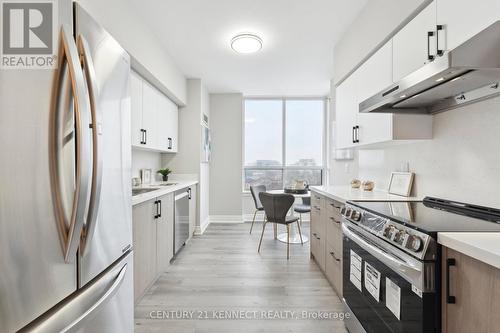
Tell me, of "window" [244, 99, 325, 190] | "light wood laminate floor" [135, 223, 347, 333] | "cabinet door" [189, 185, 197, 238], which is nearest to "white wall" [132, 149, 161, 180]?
"cabinet door" [189, 185, 197, 238]

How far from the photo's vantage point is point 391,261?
47.4 inches

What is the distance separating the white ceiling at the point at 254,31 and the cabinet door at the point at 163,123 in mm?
636

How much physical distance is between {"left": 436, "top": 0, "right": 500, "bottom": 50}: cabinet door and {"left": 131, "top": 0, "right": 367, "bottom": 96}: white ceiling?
109 centimetres

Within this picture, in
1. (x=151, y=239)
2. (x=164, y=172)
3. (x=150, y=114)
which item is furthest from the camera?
(x=164, y=172)

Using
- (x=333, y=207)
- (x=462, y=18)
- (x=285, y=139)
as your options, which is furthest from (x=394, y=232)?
(x=285, y=139)

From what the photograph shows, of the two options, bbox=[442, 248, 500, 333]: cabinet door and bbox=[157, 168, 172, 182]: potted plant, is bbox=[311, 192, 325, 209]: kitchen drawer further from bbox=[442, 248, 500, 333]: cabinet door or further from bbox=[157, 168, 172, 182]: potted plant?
bbox=[157, 168, 172, 182]: potted plant

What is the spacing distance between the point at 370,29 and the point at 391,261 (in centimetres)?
204

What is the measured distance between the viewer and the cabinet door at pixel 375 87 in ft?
6.41

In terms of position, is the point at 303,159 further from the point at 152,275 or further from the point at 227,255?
the point at 152,275

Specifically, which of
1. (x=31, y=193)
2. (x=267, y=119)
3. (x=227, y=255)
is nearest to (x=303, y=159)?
(x=267, y=119)

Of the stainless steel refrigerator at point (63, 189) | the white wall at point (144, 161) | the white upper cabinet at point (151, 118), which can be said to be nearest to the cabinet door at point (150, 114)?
the white upper cabinet at point (151, 118)

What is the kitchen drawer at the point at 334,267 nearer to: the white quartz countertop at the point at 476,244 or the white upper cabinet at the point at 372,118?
the white upper cabinet at the point at 372,118

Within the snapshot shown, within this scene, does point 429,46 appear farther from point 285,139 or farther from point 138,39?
point 285,139

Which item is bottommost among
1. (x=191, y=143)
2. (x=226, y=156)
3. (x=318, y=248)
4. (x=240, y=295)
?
(x=240, y=295)
